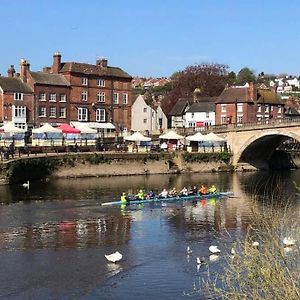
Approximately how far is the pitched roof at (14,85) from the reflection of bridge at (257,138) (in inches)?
985

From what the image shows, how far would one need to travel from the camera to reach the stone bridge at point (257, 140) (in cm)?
7206

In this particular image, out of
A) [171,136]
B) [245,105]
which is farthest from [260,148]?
[245,105]

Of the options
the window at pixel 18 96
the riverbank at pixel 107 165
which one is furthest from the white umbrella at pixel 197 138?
the window at pixel 18 96

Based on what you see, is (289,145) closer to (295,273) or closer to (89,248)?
(89,248)

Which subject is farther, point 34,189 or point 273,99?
point 273,99

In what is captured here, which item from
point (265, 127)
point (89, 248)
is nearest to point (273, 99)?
point (265, 127)

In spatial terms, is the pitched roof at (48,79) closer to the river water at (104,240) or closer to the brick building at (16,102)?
the brick building at (16,102)

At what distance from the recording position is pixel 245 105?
301ft

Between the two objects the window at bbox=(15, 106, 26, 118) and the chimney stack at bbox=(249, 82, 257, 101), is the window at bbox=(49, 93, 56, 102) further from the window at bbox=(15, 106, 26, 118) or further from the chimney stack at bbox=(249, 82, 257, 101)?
the chimney stack at bbox=(249, 82, 257, 101)

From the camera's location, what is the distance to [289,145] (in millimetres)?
89375

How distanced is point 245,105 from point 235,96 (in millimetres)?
2294

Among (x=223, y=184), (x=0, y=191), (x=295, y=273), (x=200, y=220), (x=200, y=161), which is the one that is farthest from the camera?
(x=200, y=161)

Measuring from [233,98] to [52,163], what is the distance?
4009cm

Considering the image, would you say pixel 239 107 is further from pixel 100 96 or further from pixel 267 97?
pixel 100 96
